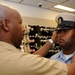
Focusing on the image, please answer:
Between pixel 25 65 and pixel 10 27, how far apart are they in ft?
0.89

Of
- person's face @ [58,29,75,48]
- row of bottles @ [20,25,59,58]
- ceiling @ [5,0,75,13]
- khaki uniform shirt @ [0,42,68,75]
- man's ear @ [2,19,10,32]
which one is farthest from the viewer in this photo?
ceiling @ [5,0,75,13]

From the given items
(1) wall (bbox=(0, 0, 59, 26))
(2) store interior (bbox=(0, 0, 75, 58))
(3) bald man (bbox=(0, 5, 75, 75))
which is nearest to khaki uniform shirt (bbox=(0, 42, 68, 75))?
(3) bald man (bbox=(0, 5, 75, 75))

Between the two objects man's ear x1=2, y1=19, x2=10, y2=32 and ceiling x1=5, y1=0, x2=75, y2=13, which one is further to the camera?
ceiling x1=5, y1=0, x2=75, y2=13

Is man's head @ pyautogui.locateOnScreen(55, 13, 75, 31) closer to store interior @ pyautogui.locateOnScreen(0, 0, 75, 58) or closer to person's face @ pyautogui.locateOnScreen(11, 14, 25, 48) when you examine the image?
person's face @ pyautogui.locateOnScreen(11, 14, 25, 48)

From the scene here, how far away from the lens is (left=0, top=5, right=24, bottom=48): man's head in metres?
0.84

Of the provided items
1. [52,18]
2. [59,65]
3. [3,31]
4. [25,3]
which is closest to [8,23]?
[3,31]

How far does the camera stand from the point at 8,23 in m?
0.85

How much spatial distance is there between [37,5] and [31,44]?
116 centimetres

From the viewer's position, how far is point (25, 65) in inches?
27.3

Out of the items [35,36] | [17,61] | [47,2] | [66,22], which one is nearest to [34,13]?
Answer: [47,2]

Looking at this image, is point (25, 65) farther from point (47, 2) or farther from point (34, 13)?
point (34, 13)

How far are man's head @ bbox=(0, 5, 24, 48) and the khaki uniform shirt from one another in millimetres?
106

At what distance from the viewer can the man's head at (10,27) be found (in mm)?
837

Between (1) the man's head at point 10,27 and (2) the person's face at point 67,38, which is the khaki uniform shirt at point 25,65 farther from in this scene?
(2) the person's face at point 67,38
